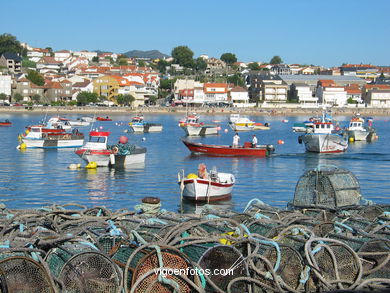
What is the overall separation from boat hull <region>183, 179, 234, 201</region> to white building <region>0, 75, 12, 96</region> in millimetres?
92186

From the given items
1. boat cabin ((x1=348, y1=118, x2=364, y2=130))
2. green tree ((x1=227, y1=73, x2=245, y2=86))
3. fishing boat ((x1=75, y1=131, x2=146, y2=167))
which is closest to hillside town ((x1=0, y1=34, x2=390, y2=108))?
green tree ((x1=227, y1=73, x2=245, y2=86))

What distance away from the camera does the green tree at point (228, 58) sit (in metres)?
186

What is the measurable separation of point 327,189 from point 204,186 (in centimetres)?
649

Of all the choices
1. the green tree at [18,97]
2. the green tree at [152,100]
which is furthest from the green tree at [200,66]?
the green tree at [18,97]

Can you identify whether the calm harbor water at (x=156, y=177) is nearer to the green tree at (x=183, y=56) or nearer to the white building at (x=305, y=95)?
the white building at (x=305, y=95)

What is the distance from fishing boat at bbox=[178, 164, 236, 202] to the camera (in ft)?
62.8

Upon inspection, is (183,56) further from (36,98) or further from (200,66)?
(36,98)

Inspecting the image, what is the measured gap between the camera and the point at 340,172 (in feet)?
44.9

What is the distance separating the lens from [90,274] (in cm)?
703

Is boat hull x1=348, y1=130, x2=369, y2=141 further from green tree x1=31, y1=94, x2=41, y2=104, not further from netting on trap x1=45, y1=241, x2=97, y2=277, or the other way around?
green tree x1=31, y1=94, x2=41, y2=104

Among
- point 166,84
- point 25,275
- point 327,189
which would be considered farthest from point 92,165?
point 166,84

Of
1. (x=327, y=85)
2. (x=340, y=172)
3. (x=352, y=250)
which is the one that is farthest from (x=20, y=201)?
(x=327, y=85)

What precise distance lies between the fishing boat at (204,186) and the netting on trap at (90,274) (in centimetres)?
1168

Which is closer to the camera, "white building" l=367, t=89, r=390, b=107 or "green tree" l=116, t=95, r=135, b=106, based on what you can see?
"green tree" l=116, t=95, r=135, b=106
